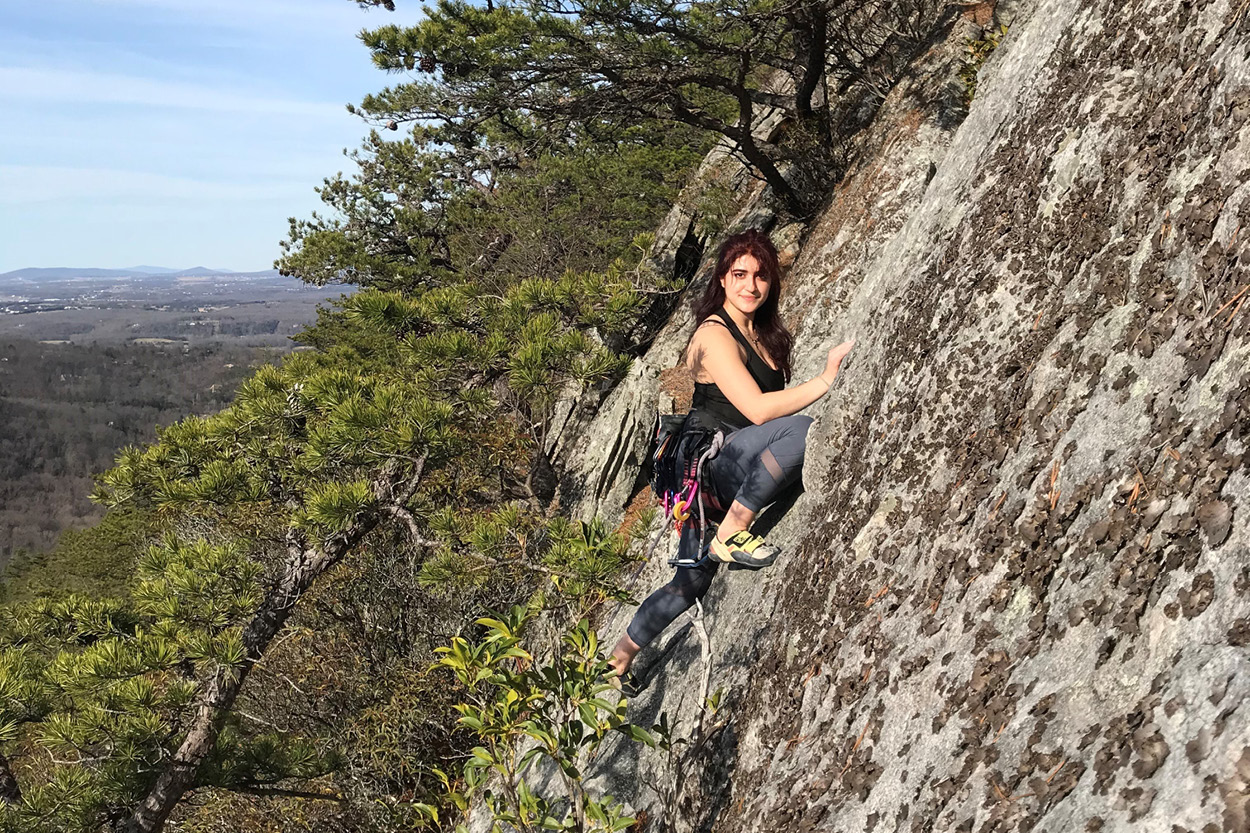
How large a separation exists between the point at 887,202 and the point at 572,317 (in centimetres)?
282

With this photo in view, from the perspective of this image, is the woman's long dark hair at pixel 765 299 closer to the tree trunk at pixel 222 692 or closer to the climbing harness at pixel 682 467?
the climbing harness at pixel 682 467

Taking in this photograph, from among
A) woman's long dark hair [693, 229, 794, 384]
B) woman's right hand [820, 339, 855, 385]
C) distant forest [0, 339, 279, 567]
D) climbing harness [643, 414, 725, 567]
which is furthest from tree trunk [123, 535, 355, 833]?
distant forest [0, 339, 279, 567]

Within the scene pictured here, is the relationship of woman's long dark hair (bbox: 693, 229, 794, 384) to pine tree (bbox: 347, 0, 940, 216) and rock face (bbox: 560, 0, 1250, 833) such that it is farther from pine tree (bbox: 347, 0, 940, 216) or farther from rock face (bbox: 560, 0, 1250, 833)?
pine tree (bbox: 347, 0, 940, 216)

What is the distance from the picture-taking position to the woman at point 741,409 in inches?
131

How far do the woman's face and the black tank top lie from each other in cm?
10

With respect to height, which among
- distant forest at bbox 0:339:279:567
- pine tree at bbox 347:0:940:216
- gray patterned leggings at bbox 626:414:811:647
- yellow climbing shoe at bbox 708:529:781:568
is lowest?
yellow climbing shoe at bbox 708:529:781:568

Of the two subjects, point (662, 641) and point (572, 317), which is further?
point (572, 317)

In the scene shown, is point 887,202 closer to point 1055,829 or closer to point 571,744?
point 571,744

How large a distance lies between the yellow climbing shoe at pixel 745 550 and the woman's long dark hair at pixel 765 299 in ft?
2.95

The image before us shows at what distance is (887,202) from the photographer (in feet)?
20.7

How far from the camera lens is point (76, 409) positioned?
5389 inches

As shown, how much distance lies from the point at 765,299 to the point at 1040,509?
2119mm

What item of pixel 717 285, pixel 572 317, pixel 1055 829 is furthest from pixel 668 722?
pixel 572 317

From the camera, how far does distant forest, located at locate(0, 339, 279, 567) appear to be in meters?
102
